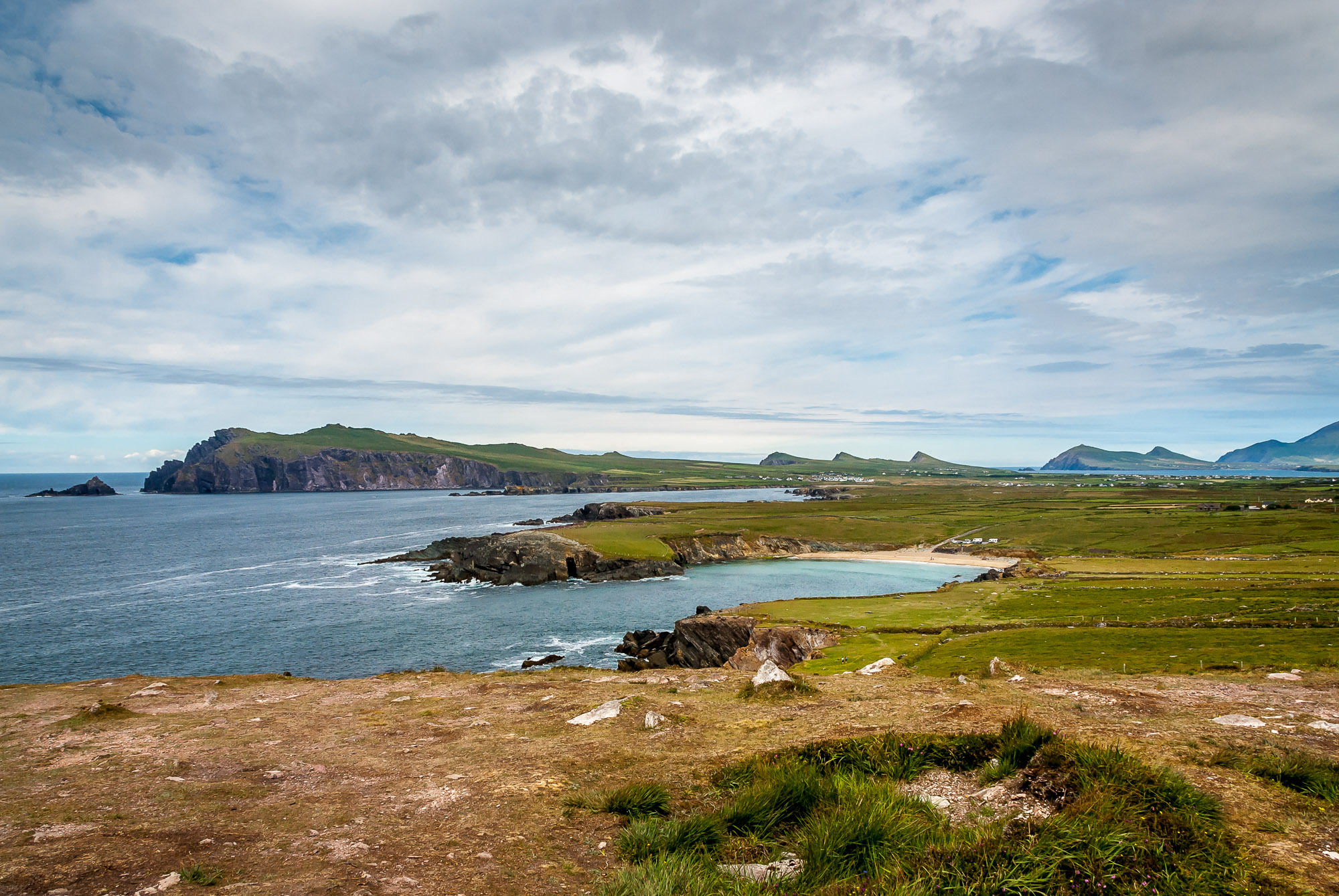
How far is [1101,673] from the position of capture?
16.0m

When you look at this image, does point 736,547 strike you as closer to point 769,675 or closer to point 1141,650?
point 1141,650

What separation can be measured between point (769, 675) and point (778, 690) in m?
0.74

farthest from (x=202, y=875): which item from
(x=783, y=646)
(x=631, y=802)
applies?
(x=783, y=646)

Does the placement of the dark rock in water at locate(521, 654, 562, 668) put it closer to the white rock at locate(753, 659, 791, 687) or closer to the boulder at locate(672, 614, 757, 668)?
the boulder at locate(672, 614, 757, 668)

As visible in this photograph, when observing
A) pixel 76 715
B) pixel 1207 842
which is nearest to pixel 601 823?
pixel 1207 842

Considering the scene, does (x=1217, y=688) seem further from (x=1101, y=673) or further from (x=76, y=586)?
(x=76, y=586)

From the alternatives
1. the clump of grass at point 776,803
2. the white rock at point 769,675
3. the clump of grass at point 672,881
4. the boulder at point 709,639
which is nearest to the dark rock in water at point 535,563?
the boulder at point 709,639

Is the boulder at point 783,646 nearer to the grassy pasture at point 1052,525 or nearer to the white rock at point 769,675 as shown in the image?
the white rock at point 769,675

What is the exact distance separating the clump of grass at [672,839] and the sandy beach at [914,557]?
9345 centimetres

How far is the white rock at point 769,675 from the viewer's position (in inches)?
560

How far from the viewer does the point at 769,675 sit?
47.5 ft

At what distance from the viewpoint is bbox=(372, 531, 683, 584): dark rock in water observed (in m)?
83.1

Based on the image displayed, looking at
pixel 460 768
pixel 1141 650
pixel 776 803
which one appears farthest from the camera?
pixel 1141 650

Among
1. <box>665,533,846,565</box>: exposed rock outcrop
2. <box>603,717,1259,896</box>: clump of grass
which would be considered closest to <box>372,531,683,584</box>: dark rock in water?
<box>665,533,846,565</box>: exposed rock outcrop
